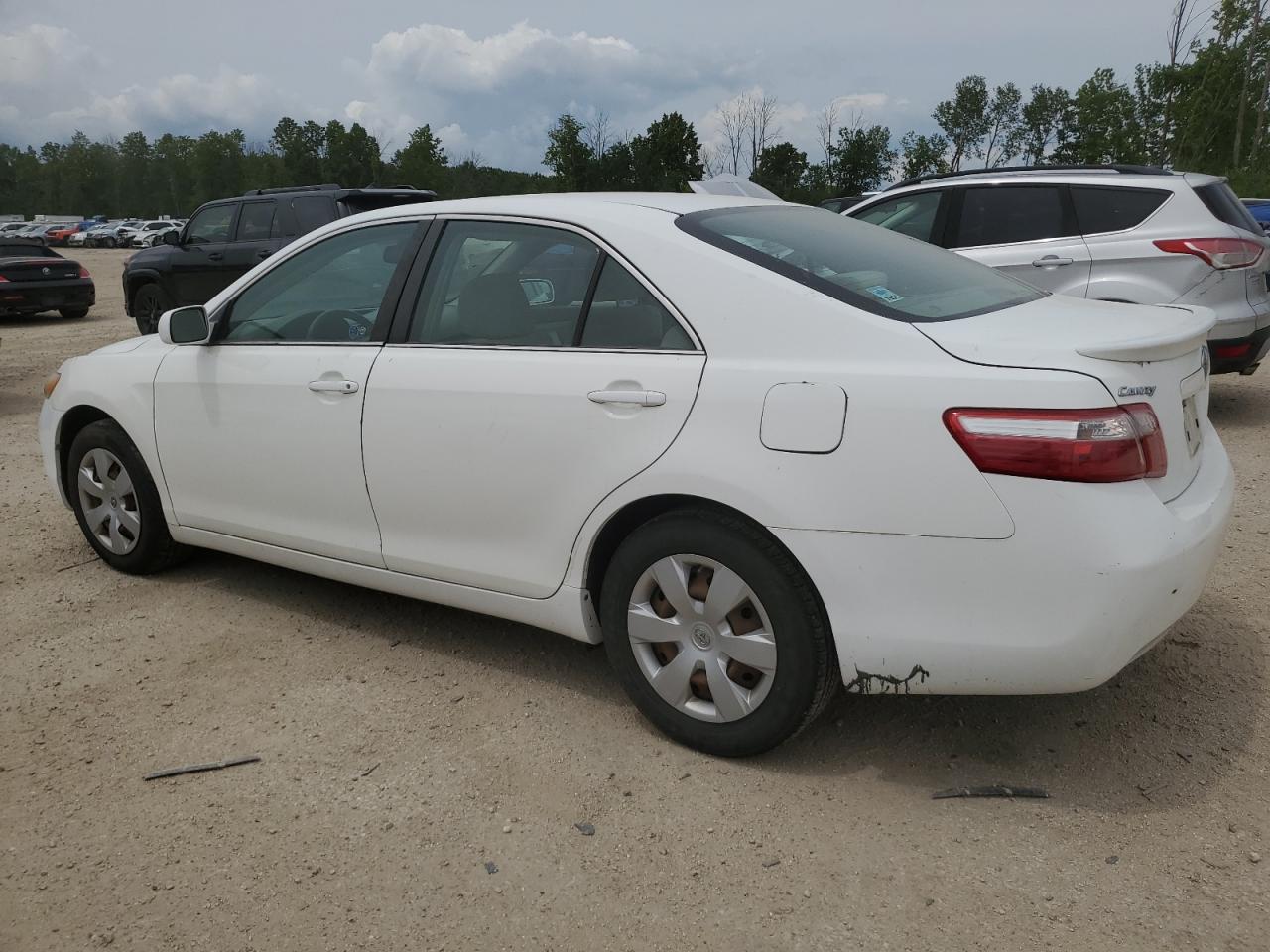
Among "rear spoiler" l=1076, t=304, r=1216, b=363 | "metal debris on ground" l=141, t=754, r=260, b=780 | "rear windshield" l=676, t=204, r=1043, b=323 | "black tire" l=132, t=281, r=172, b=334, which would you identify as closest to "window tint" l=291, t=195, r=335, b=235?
"black tire" l=132, t=281, r=172, b=334

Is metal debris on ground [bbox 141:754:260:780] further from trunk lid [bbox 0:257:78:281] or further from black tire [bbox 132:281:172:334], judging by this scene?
trunk lid [bbox 0:257:78:281]

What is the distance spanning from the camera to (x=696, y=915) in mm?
2500

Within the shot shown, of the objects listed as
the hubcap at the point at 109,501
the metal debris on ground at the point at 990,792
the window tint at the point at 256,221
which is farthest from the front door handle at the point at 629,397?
the window tint at the point at 256,221

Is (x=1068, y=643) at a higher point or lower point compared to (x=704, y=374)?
lower

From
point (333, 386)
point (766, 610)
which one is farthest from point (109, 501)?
point (766, 610)

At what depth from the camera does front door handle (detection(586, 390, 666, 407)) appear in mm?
3010

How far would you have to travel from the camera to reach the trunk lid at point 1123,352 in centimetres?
260

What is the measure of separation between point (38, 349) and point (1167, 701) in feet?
47.2

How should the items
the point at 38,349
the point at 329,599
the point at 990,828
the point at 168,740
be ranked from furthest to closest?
the point at 38,349 < the point at 329,599 < the point at 168,740 < the point at 990,828

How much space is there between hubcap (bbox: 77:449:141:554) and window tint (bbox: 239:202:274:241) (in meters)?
8.39

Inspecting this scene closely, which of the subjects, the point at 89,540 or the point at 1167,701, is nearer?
the point at 1167,701

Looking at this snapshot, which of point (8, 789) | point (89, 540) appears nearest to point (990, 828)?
point (8, 789)

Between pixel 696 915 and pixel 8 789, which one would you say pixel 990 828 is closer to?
pixel 696 915

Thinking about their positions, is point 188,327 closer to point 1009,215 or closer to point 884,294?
point 884,294
